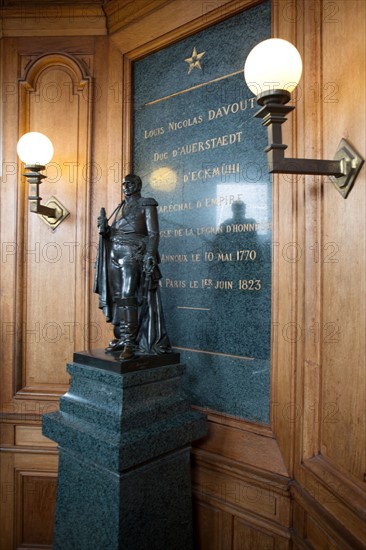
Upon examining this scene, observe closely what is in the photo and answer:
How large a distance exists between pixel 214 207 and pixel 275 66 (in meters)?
1.09

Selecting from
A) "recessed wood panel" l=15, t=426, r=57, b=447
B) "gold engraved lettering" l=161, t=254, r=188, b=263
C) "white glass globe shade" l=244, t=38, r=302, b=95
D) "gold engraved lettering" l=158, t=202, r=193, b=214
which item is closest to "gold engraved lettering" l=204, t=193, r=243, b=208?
"gold engraved lettering" l=158, t=202, r=193, b=214

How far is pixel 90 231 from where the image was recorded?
3080 mm

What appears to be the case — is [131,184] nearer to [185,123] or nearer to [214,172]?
[214,172]

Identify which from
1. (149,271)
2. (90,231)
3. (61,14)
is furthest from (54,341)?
(61,14)

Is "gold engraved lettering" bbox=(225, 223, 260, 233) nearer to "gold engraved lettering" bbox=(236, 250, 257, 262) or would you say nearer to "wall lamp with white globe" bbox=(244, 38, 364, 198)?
"gold engraved lettering" bbox=(236, 250, 257, 262)

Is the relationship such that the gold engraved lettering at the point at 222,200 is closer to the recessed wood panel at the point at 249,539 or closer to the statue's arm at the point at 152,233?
the statue's arm at the point at 152,233

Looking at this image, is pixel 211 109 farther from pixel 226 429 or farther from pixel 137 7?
pixel 226 429

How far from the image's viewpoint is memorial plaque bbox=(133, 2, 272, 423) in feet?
7.92

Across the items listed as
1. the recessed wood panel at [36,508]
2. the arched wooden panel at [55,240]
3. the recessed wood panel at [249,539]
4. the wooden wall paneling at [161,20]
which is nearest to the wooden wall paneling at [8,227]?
the arched wooden panel at [55,240]

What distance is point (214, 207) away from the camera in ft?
8.55

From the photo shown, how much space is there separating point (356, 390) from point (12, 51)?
11.1 ft

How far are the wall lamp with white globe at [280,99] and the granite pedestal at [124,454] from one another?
3.91ft

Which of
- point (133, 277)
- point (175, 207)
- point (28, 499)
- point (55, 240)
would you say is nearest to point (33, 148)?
point (55, 240)

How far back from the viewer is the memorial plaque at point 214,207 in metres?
2.41
